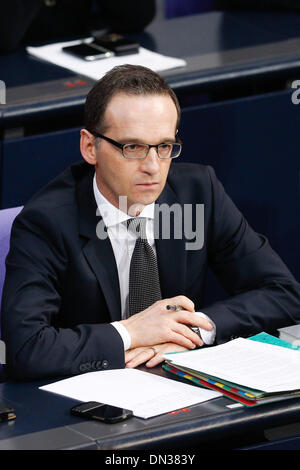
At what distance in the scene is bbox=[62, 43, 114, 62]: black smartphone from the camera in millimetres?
3805

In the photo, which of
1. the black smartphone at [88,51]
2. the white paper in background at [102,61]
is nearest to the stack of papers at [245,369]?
the white paper in background at [102,61]

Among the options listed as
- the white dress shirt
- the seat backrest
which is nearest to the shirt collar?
the white dress shirt

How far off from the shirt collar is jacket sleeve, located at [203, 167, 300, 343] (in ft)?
0.75

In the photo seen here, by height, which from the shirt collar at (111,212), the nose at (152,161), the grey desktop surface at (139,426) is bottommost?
the grey desktop surface at (139,426)

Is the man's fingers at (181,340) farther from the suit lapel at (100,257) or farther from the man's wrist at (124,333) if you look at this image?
the suit lapel at (100,257)

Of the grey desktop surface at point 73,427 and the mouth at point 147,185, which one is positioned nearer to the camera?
the grey desktop surface at point 73,427

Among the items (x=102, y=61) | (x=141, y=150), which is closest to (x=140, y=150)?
(x=141, y=150)

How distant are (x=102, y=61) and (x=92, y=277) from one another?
1.35m

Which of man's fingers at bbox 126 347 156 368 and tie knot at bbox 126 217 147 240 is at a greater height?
tie knot at bbox 126 217 147 240

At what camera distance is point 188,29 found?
4.32 m

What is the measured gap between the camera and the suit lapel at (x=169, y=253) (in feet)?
9.07

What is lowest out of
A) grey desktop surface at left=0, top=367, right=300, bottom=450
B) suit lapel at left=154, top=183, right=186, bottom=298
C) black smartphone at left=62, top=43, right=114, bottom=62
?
grey desktop surface at left=0, top=367, right=300, bottom=450

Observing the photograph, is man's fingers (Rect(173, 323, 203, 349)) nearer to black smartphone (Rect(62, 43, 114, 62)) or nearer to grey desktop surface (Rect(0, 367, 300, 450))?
grey desktop surface (Rect(0, 367, 300, 450))

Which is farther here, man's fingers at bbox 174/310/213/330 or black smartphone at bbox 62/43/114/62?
black smartphone at bbox 62/43/114/62
